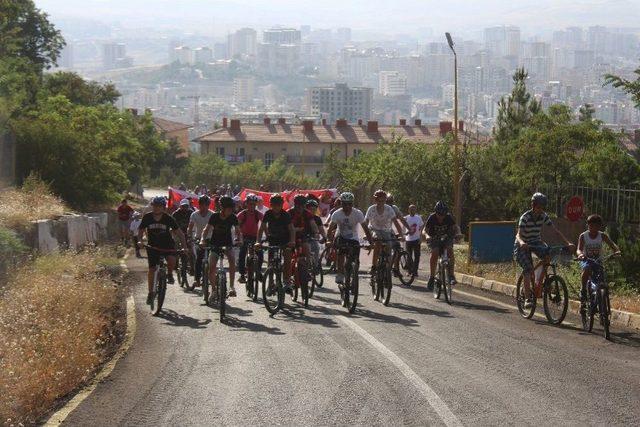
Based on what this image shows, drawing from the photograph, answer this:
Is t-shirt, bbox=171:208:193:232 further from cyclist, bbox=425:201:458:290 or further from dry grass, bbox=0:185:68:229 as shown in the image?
cyclist, bbox=425:201:458:290

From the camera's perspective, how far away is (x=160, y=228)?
1719cm

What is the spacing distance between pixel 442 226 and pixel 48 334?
8303 millimetres

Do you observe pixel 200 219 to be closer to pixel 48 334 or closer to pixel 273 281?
pixel 273 281

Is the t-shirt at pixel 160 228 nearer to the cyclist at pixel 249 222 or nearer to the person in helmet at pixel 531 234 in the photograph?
the cyclist at pixel 249 222

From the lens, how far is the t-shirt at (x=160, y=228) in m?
17.2

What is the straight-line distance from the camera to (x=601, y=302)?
14672 millimetres

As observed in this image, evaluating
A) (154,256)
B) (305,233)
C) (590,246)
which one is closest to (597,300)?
(590,246)

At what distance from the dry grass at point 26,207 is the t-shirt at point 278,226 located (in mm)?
8196

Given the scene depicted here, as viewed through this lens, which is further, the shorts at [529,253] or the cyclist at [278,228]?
the cyclist at [278,228]

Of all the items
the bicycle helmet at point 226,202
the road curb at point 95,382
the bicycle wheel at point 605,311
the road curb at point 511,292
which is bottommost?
the road curb at point 511,292

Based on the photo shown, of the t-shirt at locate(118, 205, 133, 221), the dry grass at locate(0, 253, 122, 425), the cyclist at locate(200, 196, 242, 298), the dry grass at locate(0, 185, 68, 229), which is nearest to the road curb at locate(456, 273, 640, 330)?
the cyclist at locate(200, 196, 242, 298)

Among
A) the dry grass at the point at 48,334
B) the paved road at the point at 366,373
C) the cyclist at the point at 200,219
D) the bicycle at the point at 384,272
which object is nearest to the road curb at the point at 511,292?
the paved road at the point at 366,373

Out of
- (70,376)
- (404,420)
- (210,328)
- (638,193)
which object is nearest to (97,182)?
(638,193)

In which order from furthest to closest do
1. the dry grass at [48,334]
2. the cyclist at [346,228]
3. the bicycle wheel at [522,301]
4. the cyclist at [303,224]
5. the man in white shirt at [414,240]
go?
the man in white shirt at [414,240] < the cyclist at [303,224] < the cyclist at [346,228] < the bicycle wheel at [522,301] < the dry grass at [48,334]
